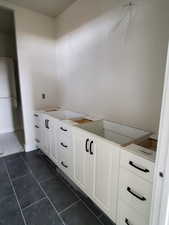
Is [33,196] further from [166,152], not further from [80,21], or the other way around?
[80,21]

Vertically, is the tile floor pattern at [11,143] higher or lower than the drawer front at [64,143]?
lower

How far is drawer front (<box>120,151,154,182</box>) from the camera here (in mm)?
983

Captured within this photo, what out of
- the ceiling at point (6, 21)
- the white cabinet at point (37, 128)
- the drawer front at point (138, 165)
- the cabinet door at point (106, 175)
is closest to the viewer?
the drawer front at point (138, 165)

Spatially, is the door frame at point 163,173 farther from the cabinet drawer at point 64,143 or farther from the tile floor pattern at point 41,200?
the cabinet drawer at point 64,143

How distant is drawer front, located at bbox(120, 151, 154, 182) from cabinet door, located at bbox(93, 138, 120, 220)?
0.24 ft

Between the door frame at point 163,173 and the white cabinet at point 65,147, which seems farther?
the white cabinet at point 65,147

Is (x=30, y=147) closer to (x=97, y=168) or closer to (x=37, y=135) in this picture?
(x=37, y=135)

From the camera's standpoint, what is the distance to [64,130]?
1.96 meters

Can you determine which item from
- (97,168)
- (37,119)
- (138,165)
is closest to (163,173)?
(138,165)

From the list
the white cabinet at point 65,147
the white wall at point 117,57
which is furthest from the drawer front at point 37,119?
the white cabinet at point 65,147

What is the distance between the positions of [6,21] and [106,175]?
11.8 ft

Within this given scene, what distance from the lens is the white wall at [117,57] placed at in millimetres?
1415

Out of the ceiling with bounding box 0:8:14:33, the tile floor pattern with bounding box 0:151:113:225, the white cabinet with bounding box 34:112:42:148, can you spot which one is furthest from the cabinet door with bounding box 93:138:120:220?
Answer: the ceiling with bounding box 0:8:14:33

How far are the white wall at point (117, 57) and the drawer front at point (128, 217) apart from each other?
0.80m
